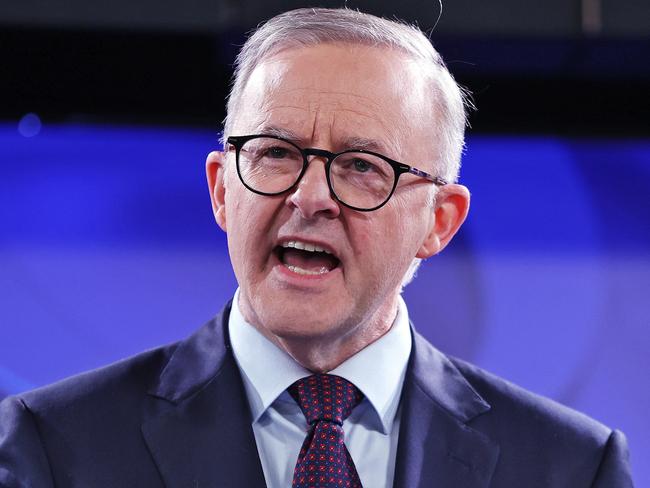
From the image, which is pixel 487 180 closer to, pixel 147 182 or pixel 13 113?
pixel 147 182

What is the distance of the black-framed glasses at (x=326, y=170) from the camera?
186cm

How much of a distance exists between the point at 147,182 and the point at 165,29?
1.51ft

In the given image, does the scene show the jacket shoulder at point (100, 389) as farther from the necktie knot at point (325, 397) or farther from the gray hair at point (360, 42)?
the gray hair at point (360, 42)

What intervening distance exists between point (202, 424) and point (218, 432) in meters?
0.04

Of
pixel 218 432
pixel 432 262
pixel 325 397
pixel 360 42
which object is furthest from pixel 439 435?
pixel 432 262

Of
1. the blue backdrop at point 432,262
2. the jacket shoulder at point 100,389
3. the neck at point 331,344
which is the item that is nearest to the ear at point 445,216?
the neck at point 331,344

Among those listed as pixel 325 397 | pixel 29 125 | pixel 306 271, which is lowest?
pixel 325 397

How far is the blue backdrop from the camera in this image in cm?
292

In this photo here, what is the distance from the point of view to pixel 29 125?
118 inches

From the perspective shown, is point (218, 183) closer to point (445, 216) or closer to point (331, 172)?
point (331, 172)

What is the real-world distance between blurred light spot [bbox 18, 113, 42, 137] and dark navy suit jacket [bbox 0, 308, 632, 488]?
1.18 meters

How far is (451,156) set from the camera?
214cm

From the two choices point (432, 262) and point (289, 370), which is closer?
point (289, 370)

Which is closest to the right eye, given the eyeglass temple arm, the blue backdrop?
the eyeglass temple arm
